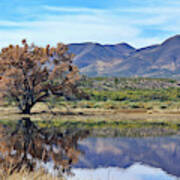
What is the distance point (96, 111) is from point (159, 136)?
941 inches

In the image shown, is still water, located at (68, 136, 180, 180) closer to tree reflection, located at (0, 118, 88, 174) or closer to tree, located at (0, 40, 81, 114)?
tree reflection, located at (0, 118, 88, 174)

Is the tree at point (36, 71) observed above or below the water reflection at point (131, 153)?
above

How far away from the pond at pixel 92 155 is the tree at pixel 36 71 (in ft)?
56.8

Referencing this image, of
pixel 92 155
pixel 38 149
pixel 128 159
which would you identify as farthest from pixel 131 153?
pixel 38 149

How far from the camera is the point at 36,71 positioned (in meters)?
44.0

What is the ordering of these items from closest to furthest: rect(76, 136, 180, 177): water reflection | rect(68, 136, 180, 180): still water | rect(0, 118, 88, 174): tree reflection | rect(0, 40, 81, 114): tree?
rect(68, 136, 180, 180): still water < rect(0, 118, 88, 174): tree reflection < rect(76, 136, 180, 177): water reflection < rect(0, 40, 81, 114): tree

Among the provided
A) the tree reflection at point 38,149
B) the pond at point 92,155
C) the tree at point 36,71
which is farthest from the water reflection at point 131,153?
the tree at point 36,71

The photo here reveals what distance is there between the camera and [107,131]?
28.5 m

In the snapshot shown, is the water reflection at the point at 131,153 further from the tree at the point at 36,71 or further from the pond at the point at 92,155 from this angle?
the tree at the point at 36,71

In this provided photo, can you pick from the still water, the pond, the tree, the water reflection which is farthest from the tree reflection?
the tree

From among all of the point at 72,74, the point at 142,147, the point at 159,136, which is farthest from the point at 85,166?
the point at 72,74

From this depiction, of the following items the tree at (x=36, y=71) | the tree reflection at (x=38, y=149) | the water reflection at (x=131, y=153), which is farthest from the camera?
the tree at (x=36, y=71)

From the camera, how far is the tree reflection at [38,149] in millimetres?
14367

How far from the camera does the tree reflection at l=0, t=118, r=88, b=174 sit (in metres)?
14.4
